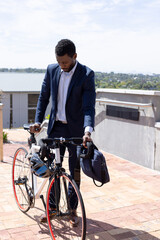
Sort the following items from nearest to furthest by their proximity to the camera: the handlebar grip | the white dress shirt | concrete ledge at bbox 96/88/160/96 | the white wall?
1. the handlebar grip
2. the white dress shirt
3. concrete ledge at bbox 96/88/160/96
4. the white wall

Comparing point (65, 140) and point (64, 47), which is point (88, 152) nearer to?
point (65, 140)

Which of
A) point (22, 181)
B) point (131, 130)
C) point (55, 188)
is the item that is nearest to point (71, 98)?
point (55, 188)

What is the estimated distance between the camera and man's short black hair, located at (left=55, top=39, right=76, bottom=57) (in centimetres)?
332

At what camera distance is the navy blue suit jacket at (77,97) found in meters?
3.57

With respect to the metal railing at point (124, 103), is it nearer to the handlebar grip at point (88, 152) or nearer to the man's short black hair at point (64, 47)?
the man's short black hair at point (64, 47)

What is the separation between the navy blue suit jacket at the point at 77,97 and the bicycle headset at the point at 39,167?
1.47 ft

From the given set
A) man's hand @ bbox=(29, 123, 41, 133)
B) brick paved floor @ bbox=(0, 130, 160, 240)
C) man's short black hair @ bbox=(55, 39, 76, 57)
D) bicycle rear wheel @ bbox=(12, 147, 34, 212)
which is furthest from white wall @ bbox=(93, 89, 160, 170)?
man's short black hair @ bbox=(55, 39, 76, 57)

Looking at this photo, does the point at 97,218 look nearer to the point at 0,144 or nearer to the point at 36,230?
the point at 36,230

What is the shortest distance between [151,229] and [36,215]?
133 cm

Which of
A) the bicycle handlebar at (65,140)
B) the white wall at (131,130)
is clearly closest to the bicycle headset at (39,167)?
the bicycle handlebar at (65,140)

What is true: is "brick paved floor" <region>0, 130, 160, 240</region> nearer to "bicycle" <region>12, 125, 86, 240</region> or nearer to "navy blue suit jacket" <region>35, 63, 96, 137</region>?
"bicycle" <region>12, 125, 86, 240</region>

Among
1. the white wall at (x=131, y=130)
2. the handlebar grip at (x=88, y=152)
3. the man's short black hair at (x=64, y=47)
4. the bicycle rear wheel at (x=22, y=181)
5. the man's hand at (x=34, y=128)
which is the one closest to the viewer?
the handlebar grip at (x=88, y=152)

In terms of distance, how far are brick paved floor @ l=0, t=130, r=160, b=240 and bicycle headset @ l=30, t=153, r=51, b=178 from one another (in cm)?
66

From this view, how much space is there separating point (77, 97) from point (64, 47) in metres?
0.57
